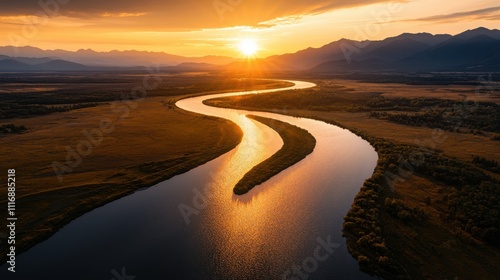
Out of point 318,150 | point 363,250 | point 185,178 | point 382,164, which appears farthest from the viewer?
point 318,150

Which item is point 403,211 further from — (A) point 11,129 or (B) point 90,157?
(A) point 11,129

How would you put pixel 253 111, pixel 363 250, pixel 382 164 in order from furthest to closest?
pixel 253 111 → pixel 382 164 → pixel 363 250

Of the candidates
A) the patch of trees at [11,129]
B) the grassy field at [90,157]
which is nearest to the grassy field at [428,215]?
the grassy field at [90,157]

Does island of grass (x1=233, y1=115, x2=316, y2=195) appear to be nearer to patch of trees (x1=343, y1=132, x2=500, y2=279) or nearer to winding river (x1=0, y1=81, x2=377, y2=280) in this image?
winding river (x1=0, y1=81, x2=377, y2=280)

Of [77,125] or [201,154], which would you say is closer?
[201,154]

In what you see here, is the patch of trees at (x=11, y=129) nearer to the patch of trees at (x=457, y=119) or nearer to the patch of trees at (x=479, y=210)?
the patch of trees at (x=479, y=210)

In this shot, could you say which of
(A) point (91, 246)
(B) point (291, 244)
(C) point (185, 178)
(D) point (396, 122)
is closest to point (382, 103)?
(D) point (396, 122)

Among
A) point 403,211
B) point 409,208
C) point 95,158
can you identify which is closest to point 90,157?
point 95,158

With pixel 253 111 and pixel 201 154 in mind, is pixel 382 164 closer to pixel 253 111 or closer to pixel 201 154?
pixel 201 154
